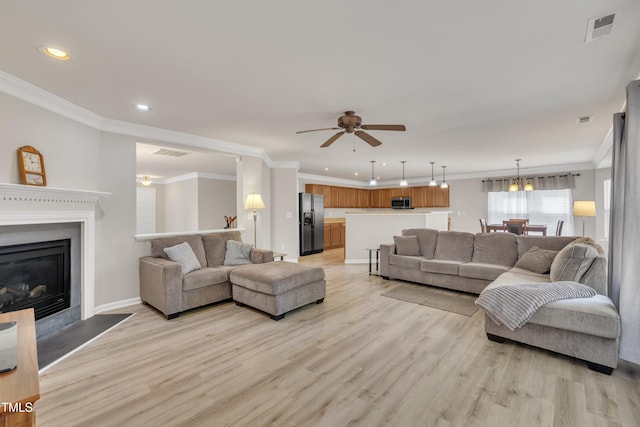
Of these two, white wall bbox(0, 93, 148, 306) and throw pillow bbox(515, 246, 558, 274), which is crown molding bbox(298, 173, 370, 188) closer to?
white wall bbox(0, 93, 148, 306)

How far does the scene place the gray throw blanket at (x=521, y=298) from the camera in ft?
8.09

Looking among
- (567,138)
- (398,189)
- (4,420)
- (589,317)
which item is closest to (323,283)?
(589,317)

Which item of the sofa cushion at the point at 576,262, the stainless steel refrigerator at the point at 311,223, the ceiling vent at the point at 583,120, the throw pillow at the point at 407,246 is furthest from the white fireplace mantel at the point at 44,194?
the ceiling vent at the point at 583,120

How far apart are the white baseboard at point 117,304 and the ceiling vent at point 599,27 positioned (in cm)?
528

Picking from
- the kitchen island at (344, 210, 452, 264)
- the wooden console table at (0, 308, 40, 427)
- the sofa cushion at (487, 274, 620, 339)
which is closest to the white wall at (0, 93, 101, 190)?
the wooden console table at (0, 308, 40, 427)

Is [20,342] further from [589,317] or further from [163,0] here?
[589,317]

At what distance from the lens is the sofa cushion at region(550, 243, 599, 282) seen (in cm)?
283

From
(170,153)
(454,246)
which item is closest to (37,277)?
(170,153)

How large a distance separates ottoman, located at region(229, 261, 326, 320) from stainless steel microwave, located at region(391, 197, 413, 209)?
22.6 ft

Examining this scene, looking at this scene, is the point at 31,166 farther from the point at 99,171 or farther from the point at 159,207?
the point at 159,207

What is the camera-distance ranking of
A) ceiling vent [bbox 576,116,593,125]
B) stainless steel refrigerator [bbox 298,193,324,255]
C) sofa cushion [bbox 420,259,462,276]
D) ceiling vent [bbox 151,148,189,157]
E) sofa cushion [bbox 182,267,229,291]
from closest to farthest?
sofa cushion [bbox 182,267,229,291] → ceiling vent [bbox 576,116,593,125] → sofa cushion [bbox 420,259,462,276] → ceiling vent [bbox 151,148,189,157] → stainless steel refrigerator [bbox 298,193,324,255]

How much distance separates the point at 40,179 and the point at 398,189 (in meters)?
9.36

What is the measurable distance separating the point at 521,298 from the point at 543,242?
1.95 m

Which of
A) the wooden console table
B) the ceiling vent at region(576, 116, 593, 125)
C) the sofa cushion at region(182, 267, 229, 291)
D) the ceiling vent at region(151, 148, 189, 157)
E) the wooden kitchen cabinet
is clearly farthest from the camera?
the wooden kitchen cabinet
